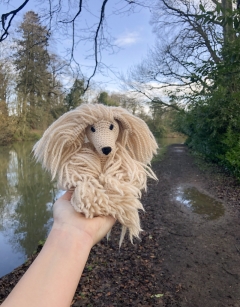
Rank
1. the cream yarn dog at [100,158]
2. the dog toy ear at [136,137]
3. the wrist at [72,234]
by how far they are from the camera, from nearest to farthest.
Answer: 1. the wrist at [72,234]
2. the cream yarn dog at [100,158]
3. the dog toy ear at [136,137]

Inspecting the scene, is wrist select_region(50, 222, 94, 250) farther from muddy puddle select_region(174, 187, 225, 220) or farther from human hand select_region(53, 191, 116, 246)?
muddy puddle select_region(174, 187, 225, 220)

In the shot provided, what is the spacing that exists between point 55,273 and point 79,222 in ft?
0.65

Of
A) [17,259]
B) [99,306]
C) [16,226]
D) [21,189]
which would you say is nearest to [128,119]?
[99,306]

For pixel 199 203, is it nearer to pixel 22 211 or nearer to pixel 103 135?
pixel 22 211

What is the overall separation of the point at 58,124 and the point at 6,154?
58.6 ft

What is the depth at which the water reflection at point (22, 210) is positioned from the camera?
5434 millimetres

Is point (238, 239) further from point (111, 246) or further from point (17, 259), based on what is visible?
point (17, 259)

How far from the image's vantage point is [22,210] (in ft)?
25.3

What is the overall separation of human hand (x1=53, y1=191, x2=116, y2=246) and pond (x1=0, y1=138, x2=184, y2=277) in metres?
3.92

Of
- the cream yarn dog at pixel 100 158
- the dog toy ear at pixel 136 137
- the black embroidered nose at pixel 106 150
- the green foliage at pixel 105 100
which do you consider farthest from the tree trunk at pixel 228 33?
the black embroidered nose at pixel 106 150

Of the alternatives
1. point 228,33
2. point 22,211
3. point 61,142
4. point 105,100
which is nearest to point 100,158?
point 61,142

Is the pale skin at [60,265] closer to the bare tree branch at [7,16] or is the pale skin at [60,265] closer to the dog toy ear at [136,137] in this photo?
the dog toy ear at [136,137]

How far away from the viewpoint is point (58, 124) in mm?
1080

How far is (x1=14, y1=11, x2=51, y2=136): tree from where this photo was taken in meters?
4.28
